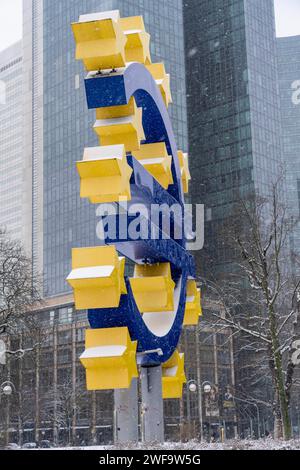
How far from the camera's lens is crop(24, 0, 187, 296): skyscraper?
9438 cm

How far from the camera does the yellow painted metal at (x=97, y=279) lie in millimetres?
10764

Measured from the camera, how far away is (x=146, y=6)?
3898 inches

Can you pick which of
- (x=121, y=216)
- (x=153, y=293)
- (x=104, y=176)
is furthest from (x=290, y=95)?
(x=104, y=176)

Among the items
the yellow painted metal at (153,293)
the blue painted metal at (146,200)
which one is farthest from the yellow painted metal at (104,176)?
the yellow painted metal at (153,293)

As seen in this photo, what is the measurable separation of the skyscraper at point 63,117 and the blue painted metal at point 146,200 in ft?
246

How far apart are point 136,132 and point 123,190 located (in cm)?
125

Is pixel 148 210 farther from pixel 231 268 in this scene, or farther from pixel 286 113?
pixel 286 113

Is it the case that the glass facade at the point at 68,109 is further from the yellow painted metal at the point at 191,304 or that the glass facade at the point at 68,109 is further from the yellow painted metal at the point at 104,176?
the yellow painted metal at the point at 104,176

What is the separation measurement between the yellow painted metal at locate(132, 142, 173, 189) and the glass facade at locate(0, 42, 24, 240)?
106 m

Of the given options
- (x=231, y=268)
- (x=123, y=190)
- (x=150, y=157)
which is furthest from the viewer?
(x=231, y=268)

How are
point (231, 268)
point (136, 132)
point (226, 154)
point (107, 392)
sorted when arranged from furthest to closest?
point (226, 154) → point (231, 268) → point (107, 392) → point (136, 132)

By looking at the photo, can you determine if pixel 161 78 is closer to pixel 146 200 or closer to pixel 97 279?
pixel 146 200
